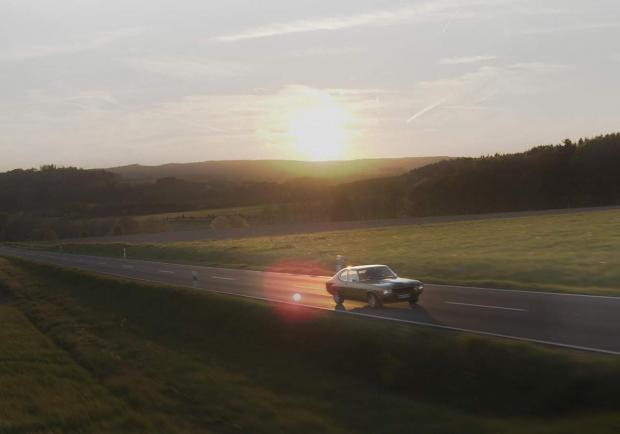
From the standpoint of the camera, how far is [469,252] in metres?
38.4

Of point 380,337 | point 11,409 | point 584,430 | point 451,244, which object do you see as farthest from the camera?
point 451,244

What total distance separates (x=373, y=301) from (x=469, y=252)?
16922 millimetres

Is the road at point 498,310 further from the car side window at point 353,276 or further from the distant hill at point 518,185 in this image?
the distant hill at point 518,185

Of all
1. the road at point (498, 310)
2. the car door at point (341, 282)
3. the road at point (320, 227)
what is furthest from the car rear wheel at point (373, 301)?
the road at point (320, 227)

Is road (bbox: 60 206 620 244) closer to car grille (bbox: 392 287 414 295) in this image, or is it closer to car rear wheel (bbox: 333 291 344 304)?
car rear wheel (bbox: 333 291 344 304)

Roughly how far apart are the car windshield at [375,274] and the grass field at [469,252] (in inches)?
202

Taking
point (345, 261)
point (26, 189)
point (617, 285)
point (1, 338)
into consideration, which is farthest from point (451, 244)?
point (26, 189)

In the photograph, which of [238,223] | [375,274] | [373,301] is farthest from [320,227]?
[373,301]

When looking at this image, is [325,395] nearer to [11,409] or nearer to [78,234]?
[11,409]

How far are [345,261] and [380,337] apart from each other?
24.4 metres

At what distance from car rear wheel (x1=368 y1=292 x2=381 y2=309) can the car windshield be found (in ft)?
2.56

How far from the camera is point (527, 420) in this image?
445 inches

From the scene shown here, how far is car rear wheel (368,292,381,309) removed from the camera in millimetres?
22594

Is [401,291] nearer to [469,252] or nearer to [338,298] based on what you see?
[338,298]
